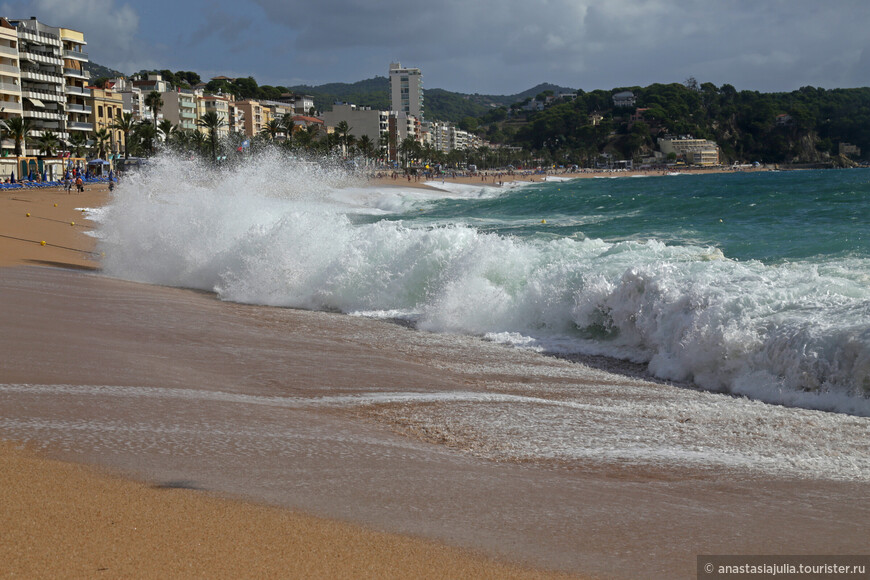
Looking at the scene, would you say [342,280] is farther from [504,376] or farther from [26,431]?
[26,431]

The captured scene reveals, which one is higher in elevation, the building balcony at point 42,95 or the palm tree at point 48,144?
the building balcony at point 42,95

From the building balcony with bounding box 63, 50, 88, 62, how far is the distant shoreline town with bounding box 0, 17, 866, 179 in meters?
0.14

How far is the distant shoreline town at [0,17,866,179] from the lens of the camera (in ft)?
234

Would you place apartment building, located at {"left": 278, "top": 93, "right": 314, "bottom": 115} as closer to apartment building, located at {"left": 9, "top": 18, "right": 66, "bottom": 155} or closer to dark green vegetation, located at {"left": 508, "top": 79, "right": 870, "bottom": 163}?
dark green vegetation, located at {"left": 508, "top": 79, "right": 870, "bottom": 163}

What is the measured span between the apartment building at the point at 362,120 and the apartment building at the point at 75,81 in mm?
75269

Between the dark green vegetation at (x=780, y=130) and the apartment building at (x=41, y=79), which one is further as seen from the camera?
the dark green vegetation at (x=780, y=130)

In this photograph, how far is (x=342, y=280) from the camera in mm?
14484

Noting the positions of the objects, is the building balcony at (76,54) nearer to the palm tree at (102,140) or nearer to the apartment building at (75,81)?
the apartment building at (75,81)

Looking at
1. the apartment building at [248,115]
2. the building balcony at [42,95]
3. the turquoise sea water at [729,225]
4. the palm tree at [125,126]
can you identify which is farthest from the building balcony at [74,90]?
the turquoise sea water at [729,225]

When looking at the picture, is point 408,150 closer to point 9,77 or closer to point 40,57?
point 40,57

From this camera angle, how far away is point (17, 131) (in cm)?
6328

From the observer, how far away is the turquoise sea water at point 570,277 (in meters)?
8.22

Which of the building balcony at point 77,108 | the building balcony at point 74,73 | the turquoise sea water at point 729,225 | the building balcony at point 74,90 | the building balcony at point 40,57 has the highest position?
the building balcony at point 40,57

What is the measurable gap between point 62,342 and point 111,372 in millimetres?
1489
